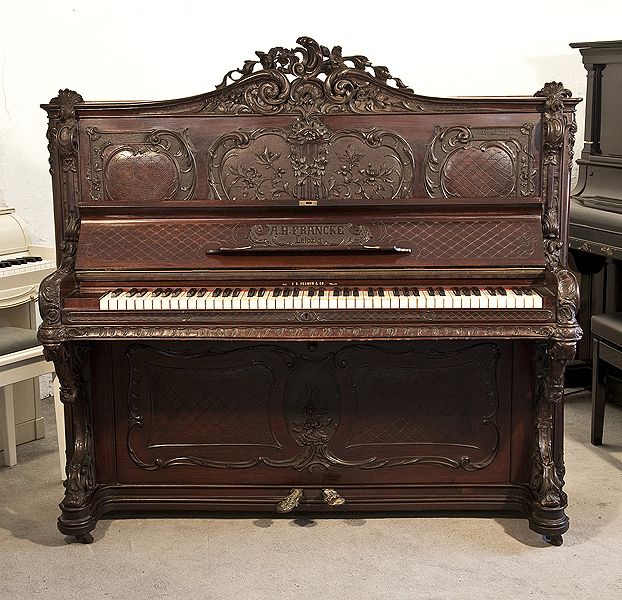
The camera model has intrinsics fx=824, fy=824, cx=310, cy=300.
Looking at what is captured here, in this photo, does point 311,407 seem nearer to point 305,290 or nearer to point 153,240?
point 305,290

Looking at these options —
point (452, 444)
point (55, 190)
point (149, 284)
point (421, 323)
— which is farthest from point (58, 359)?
point (452, 444)

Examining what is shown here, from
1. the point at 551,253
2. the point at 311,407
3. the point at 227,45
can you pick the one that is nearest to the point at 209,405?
the point at 311,407

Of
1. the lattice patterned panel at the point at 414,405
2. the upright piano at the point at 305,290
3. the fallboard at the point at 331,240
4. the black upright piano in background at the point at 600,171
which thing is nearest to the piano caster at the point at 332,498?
the upright piano at the point at 305,290

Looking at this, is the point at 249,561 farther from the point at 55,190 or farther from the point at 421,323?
the point at 55,190

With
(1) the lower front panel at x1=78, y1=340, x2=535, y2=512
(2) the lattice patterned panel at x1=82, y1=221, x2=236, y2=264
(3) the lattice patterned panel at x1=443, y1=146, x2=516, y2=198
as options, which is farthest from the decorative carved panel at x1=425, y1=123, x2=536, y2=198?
(2) the lattice patterned panel at x1=82, y1=221, x2=236, y2=264

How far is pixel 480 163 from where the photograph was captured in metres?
3.11

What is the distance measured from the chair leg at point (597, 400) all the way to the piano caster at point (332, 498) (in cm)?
149

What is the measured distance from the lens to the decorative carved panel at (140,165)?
10.2ft

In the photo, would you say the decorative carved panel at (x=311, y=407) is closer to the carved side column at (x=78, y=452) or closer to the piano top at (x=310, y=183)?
the carved side column at (x=78, y=452)

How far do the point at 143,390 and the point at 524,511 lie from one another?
156 cm

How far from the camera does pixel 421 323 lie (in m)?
2.85

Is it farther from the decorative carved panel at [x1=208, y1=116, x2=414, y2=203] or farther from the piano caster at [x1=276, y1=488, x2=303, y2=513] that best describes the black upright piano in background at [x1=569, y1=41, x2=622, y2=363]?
the piano caster at [x1=276, y1=488, x2=303, y2=513]

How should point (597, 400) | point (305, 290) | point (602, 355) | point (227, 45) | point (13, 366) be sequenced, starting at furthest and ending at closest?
point (227, 45) < point (597, 400) < point (602, 355) < point (13, 366) < point (305, 290)

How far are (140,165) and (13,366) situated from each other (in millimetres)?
1131
